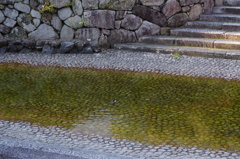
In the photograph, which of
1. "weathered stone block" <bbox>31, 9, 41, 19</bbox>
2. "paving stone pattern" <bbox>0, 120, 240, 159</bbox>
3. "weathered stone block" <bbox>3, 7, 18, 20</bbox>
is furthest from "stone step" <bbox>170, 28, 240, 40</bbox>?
"paving stone pattern" <bbox>0, 120, 240, 159</bbox>

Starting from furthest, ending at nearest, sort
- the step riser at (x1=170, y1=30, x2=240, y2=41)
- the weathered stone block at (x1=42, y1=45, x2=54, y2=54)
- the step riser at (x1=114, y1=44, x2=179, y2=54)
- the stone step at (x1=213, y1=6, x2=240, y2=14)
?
1. the stone step at (x1=213, y1=6, x2=240, y2=14)
2. the weathered stone block at (x1=42, y1=45, x2=54, y2=54)
3. the step riser at (x1=170, y1=30, x2=240, y2=41)
4. the step riser at (x1=114, y1=44, x2=179, y2=54)

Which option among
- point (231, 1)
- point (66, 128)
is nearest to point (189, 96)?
point (66, 128)

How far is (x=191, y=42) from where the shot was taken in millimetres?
8281

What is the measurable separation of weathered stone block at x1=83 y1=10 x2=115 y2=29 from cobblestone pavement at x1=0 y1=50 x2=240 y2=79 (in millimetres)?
570

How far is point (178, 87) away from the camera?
6207 mm

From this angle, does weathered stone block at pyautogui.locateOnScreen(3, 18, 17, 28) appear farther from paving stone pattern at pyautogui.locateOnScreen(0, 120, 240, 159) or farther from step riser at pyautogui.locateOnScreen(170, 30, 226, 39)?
paving stone pattern at pyautogui.locateOnScreen(0, 120, 240, 159)

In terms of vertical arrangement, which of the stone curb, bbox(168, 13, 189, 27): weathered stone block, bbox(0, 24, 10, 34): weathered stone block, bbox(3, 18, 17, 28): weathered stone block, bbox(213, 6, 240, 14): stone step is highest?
bbox(213, 6, 240, 14): stone step

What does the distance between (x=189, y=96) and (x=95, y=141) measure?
195cm

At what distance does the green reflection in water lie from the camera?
451 centimetres

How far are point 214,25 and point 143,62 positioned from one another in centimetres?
220

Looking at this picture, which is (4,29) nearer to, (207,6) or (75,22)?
(75,22)

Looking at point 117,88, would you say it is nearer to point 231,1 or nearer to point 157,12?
→ point 157,12

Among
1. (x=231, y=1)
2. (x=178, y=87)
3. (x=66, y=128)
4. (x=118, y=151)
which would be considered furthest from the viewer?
(x=231, y=1)

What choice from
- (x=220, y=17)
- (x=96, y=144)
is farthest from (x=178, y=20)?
(x=96, y=144)
